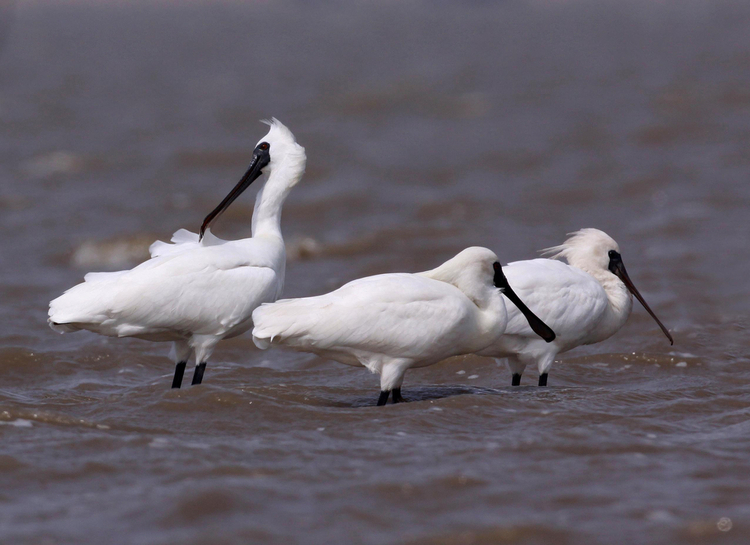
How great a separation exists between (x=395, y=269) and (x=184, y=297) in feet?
24.6

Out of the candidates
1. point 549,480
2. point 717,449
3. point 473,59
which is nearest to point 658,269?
point 717,449

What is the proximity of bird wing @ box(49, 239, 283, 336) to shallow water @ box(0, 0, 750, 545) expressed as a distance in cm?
65

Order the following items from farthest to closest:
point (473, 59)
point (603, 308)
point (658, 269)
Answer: point (473, 59), point (658, 269), point (603, 308)

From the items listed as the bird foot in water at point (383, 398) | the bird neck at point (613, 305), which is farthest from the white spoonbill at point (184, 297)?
the bird neck at point (613, 305)

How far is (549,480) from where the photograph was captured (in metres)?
7.52

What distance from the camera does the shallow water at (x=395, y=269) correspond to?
23.3 feet

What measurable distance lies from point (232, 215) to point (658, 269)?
8308mm

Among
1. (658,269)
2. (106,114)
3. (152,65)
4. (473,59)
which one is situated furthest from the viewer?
(152,65)

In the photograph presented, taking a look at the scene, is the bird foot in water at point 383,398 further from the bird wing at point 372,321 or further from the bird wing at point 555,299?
the bird wing at point 555,299

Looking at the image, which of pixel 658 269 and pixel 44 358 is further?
pixel 658 269

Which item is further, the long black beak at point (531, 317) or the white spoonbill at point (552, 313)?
the white spoonbill at point (552, 313)

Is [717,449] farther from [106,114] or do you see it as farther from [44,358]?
[106,114]

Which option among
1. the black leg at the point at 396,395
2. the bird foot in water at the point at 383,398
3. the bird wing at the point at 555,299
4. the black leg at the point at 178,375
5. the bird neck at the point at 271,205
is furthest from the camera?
the bird neck at the point at 271,205

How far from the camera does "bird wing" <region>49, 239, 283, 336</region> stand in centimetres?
966
